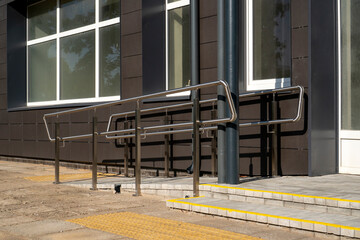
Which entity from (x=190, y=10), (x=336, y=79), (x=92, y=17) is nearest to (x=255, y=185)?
(x=336, y=79)

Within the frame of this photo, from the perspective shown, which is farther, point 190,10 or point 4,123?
point 4,123

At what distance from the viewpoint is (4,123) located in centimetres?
1305

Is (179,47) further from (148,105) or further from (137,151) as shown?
(137,151)

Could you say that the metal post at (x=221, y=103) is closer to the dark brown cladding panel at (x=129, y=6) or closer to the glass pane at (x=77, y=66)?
the dark brown cladding panel at (x=129, y=6)

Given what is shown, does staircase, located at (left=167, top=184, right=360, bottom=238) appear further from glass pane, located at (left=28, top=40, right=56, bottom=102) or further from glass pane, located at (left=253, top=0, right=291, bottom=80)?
glass pane, located at (left=28, top=40, right=56, bottom=102)

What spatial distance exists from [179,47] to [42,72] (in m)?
5.32

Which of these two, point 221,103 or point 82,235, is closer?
point 82,235

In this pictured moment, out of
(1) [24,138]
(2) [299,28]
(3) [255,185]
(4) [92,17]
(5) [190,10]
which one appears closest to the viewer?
(3) [255,185]

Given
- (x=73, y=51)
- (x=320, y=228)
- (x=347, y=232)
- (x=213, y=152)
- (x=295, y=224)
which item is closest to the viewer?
(x=347, y=232)

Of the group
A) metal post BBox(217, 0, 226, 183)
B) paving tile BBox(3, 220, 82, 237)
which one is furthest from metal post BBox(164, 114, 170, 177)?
paving tile BBox(3, 220, 82, 237)

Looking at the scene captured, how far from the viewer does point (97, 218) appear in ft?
16.2

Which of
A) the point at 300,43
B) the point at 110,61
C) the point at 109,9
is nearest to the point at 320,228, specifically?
the point at 300,43

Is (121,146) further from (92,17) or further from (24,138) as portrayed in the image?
(24,138)

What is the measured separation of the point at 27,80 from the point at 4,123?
1.27 metres
